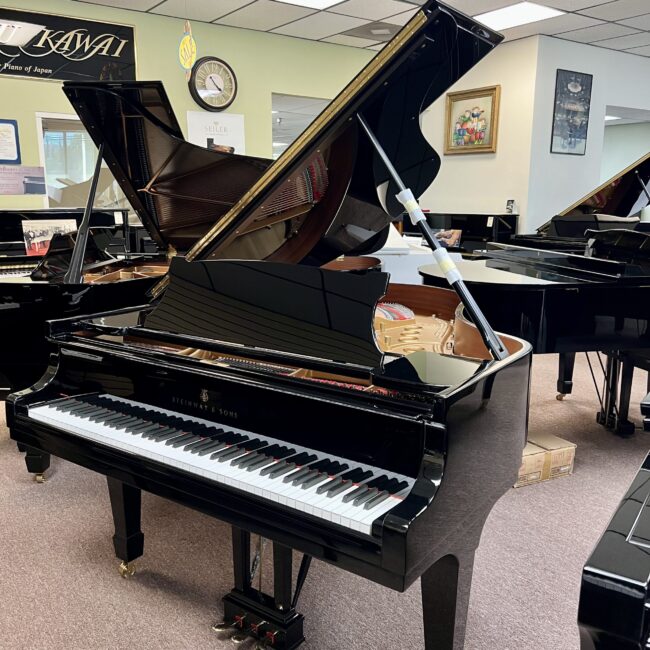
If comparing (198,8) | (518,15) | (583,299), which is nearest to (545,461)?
(583,299)

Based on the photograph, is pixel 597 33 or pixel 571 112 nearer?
pixel 597 33

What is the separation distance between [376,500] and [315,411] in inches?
11.3

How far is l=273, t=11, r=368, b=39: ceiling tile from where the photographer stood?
250 inches

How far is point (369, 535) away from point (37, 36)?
5975 mm

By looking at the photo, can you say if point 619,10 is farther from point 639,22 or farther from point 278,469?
point 278,469

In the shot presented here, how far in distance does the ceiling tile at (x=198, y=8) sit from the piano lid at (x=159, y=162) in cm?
367

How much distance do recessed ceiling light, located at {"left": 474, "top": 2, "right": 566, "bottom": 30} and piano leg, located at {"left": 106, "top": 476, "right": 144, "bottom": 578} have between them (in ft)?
18.6

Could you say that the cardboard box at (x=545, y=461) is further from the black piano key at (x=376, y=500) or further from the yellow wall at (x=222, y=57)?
the yellow wall at (x=222, y=57)

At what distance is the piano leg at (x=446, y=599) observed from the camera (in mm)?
1538

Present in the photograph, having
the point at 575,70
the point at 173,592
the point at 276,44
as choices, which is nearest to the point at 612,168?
the point at 575,70

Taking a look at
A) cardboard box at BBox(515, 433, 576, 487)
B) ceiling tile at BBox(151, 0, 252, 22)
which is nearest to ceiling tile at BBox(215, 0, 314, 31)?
ceiling tile at BBox(151, 0, 252, 22)

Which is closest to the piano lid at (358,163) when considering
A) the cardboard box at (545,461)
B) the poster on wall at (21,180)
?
the cardboard box at (545,461)

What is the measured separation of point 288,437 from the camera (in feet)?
5.27

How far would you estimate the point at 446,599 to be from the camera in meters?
1.56
